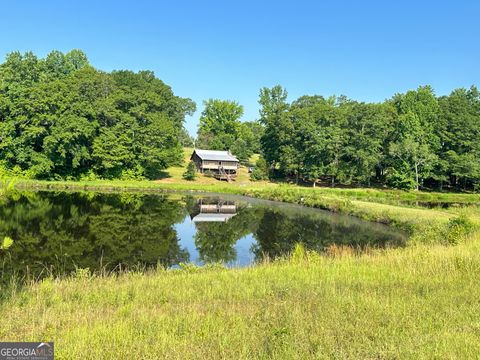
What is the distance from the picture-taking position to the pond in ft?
57.2

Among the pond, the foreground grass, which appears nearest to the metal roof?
the pond

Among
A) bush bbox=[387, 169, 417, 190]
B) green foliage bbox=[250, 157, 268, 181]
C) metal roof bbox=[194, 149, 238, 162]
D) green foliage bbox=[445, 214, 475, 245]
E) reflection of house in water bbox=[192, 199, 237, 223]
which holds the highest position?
metal roof bbox=[194, 149, 238, 162]

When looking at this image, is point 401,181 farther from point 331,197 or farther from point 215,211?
point 215,211

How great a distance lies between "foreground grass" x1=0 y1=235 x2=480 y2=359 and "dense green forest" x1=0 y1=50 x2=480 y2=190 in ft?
178

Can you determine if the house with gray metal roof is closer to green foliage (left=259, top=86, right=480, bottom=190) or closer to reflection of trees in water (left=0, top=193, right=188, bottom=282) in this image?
green foliage (left=259, top=86, right=480, bottom=190)

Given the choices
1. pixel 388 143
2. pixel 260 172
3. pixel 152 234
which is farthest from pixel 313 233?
pixel 388 143

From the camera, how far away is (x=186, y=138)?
12531cm

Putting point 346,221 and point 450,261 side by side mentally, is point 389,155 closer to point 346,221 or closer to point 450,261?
point 346,221

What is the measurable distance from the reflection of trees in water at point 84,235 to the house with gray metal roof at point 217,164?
39064 mm

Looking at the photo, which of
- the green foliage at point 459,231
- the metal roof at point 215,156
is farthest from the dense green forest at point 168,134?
the green foliage at point 459,231

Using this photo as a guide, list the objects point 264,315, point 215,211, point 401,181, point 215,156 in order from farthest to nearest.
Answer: point 215,156 < point 401,181 < point 215,211 < point 264,315

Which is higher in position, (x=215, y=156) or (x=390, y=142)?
(x=390, y=142)

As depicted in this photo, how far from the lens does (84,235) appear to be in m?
22.9

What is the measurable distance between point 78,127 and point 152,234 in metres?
40.0
